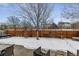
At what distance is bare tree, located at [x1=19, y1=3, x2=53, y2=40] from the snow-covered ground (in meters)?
0.18

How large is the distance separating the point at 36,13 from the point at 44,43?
44 cm

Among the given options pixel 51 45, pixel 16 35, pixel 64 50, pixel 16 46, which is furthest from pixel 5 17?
pixel 64 50

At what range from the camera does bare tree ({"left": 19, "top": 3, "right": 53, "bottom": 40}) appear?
2209mm

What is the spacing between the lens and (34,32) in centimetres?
222

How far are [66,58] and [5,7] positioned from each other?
3.71 feet

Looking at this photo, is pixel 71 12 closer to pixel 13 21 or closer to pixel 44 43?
pixel 44 43

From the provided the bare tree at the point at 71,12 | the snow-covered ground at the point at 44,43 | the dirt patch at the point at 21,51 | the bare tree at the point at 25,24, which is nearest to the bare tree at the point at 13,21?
the bare tree at the point at 25,24

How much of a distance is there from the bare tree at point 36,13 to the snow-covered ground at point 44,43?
0.18 meters

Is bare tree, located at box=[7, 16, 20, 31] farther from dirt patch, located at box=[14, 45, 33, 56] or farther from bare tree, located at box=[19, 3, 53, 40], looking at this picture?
dirt patch, located at box=[14, 45, 33, 56]

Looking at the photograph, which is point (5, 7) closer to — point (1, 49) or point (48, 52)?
point (1, 49)

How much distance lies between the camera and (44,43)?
221 centimetres

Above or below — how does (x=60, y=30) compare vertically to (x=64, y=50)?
above

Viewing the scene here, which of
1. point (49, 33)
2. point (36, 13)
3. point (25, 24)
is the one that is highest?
point (36, 13)

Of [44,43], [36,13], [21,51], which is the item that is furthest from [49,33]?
[21,51]
